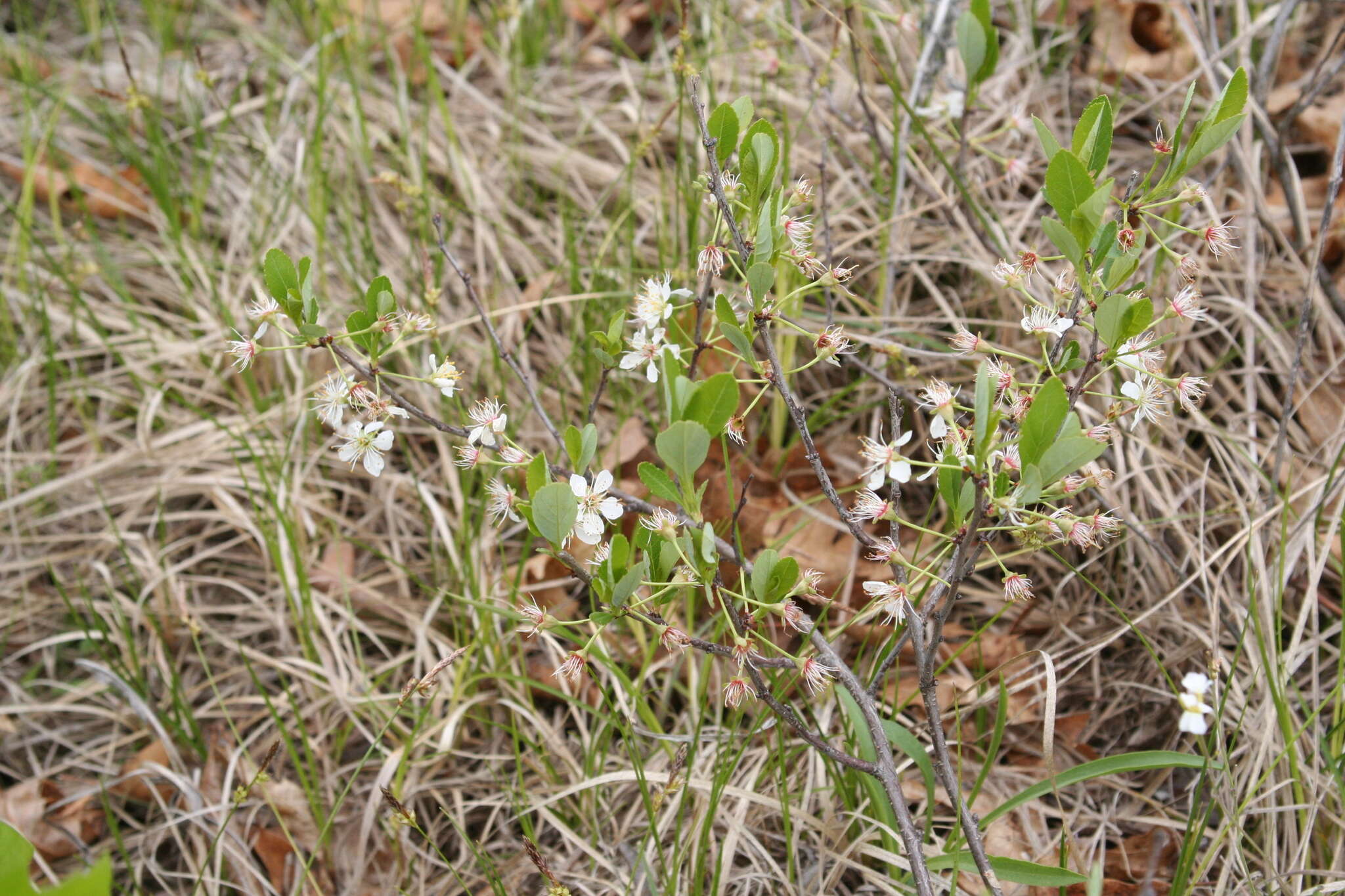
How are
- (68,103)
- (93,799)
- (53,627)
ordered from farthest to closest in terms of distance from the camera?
(68,103) → (53,627) → (93,799)

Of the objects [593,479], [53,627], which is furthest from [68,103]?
[593,479]

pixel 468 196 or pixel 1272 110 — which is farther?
pixel 468 196

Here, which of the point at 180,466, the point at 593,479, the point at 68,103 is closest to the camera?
the point at 593,479

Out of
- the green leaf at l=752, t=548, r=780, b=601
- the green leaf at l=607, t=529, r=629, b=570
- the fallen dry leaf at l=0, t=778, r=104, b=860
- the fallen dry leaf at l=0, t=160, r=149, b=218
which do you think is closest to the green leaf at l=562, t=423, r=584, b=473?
the green leaf at l=607, t=529, r=629, b=570

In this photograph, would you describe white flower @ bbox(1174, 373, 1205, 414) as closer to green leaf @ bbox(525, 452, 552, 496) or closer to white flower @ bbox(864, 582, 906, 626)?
white flower @ bbox(864, 582, 906, 626)

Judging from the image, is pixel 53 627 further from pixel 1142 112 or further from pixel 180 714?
pixel 1142 112

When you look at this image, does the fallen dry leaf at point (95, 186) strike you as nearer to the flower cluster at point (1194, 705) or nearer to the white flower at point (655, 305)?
the white flower at point (655, 305)
